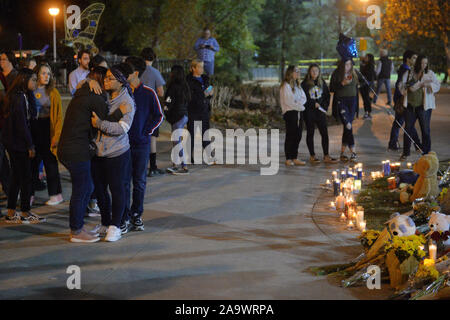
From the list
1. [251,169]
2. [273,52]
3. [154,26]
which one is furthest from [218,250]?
[273,52]

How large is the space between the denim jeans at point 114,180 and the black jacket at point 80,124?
28 centimetres

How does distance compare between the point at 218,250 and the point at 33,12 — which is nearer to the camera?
the point at 218,250

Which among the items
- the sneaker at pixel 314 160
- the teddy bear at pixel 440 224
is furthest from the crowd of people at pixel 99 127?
the teddy bear at pixel 440 224

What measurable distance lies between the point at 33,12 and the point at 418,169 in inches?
970

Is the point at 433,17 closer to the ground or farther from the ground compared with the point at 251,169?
farther from the ground

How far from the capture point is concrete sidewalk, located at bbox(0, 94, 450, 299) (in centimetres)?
596

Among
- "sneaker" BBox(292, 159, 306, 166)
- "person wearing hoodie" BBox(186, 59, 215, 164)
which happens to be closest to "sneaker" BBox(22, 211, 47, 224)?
"person wearing hoodie" BBox(186, 59, 215, 164)

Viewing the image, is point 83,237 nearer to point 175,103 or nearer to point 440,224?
point 440,224

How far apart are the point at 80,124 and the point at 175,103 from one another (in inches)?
162

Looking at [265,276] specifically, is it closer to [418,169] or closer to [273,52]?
[418,169]

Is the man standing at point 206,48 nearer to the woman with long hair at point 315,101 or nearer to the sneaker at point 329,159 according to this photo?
the woman with long hair at point 315,101

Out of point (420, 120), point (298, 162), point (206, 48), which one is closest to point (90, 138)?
point (298, 162)

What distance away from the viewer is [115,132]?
7.35 m

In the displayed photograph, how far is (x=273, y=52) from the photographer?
130ft
